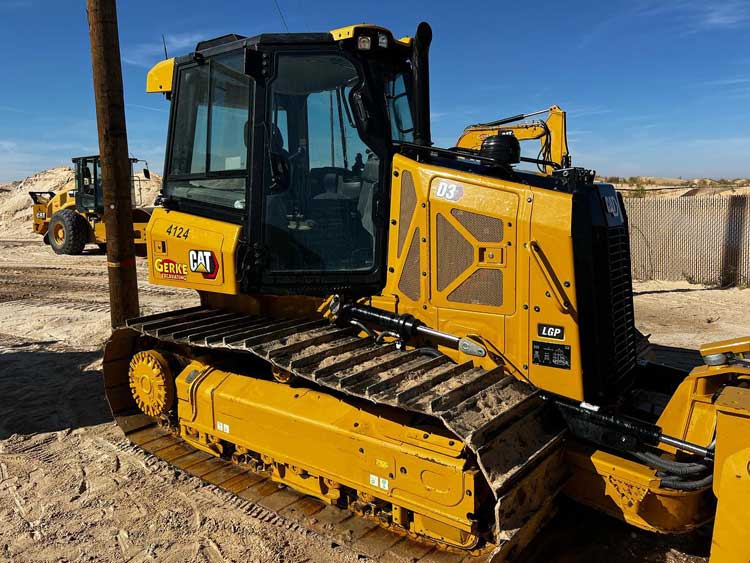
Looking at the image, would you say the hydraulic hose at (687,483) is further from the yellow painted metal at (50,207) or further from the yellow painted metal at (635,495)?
the yellow painted metal at (50,207)

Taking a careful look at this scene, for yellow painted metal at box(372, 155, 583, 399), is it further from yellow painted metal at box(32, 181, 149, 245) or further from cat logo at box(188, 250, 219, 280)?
yellow painted metal at box(32, 181, 149, 245)

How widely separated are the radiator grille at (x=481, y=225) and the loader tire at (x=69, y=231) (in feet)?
58.5

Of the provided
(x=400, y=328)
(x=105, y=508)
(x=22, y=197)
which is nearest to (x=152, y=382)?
(x=105, y=508)

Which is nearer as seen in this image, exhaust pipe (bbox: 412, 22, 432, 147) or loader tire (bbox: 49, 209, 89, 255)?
exhaust pipe (bbox: 412, 22, 432, 147)

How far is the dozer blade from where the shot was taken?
9.92 ft

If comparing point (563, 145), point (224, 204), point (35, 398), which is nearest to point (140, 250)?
point (35, 398)

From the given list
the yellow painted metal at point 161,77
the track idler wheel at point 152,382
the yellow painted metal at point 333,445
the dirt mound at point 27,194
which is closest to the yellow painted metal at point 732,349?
the yellow painted metal at point 333,445

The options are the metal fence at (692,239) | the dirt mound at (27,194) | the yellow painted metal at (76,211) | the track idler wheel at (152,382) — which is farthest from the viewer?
the dirt mound at (27,194)

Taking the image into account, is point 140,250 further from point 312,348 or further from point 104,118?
point 312,348

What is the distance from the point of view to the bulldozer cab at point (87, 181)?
18.8 meters

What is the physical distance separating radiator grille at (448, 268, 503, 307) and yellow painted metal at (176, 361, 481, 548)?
33.2 inches

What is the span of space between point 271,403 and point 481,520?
1.69 meters

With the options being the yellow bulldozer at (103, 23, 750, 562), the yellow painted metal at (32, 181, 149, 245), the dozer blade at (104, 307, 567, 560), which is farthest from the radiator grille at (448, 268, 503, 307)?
the yellow painted metal at (32, 181, 149, 245)

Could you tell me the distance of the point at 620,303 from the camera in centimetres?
387
